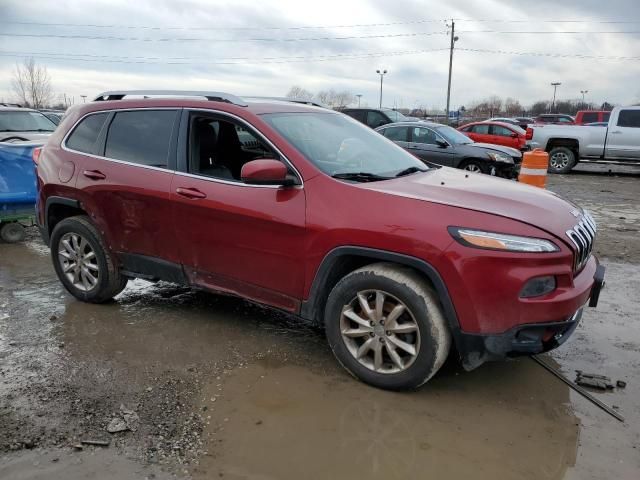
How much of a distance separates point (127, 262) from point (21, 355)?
1.04m

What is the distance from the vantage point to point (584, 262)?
3.51 meters

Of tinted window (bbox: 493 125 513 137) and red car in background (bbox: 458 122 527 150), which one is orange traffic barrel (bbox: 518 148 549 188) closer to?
red car in background (bbox: 458 122 527 150)

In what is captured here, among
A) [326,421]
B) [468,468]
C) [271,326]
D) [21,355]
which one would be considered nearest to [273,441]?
[326,421]

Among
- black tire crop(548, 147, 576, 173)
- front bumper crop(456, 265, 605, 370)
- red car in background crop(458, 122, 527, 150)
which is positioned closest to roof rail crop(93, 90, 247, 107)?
front bumper crop(456, 265, 605, 370)

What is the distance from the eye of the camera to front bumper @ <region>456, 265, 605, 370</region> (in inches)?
121

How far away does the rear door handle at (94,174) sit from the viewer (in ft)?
14.7

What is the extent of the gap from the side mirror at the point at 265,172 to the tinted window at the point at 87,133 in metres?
1.91

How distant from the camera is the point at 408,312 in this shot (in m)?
3.30

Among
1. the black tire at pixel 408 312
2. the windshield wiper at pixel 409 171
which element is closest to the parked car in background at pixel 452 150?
the windshield wiper at pixel 409 171

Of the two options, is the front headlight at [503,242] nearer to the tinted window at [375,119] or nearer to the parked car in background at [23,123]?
the parked car in background at [23,123]

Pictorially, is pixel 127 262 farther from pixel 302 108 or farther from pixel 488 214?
pixel 488 214

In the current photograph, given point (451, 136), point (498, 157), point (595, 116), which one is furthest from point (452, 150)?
point (595, 116)

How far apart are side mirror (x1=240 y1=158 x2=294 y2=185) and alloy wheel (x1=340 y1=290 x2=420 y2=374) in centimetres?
89

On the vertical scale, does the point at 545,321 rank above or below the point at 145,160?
below
